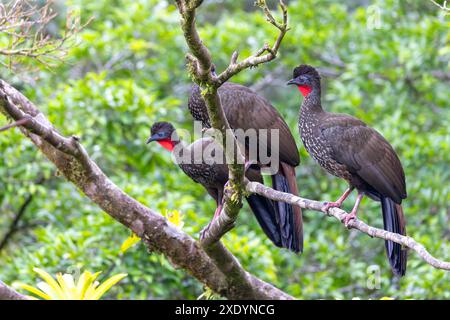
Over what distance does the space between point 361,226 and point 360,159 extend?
971 millimetres

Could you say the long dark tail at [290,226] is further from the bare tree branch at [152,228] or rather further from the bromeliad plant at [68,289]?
A: the bromeliad plant at [68,289]

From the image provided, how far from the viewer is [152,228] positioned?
4719 mm

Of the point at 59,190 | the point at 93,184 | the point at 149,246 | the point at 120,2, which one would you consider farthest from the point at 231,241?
the point at 120,2

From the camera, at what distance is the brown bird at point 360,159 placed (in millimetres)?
4461

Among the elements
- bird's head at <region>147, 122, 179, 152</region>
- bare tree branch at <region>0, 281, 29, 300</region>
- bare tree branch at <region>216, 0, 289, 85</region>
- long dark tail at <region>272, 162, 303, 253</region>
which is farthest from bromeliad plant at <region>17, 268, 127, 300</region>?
bird's head at <region>147, 122, 179, 152</region>

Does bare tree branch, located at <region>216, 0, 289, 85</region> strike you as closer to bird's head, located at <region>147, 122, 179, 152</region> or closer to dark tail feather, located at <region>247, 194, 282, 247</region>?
dark tail feather, located at <region>247, 194, 282, 247</region>

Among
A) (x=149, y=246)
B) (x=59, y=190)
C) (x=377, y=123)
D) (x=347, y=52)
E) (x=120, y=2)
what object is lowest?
(x=149, y=246)

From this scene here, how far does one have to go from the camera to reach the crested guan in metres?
4.87

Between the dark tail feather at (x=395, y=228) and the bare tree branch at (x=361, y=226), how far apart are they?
49cm

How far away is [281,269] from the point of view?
6.57 m

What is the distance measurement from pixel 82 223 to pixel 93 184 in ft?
4.06

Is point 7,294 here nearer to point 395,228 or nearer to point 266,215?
point 266,215

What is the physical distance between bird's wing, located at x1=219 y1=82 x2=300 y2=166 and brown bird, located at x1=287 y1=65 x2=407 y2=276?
0.25m
